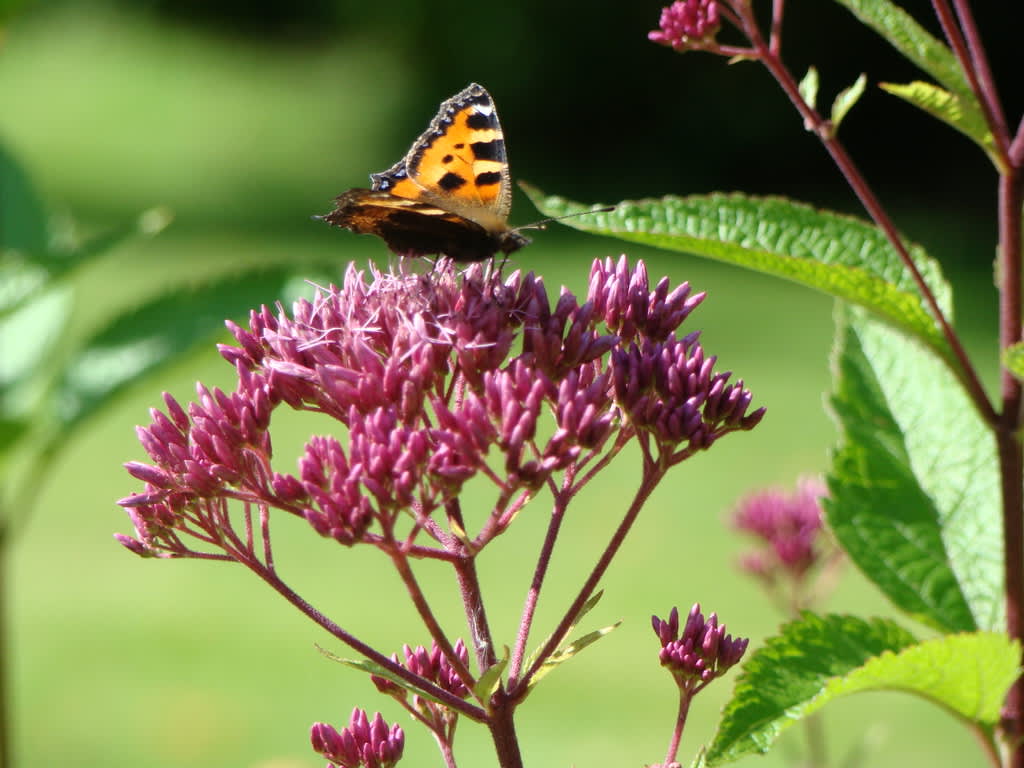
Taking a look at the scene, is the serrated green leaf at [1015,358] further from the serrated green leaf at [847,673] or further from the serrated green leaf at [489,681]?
the serrated green leaf at [489,681]

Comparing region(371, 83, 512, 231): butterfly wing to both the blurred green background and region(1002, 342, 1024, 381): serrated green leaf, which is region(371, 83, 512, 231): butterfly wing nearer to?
the blurred green background

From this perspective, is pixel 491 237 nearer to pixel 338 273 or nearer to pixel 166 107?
pixel 338 273

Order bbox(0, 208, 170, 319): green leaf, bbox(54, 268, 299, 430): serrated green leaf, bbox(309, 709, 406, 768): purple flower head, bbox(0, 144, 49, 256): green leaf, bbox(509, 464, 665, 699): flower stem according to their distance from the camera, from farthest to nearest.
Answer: bbox(0, 144, 49, 256): green leaf → bbox(54, 268, 299, 430): serrated green leaf → bbox(0, 208, 170, 319): green leaf → bbox(309, 709, 406, 768): purple flower head → bbox(509, 464, 665, 699): flower stem

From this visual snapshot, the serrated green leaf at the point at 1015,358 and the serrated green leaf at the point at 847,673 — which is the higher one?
the serrated green leaf at the point at 1015,358

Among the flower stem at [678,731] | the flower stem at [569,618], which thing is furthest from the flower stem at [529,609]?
the flower stem at [678,731]

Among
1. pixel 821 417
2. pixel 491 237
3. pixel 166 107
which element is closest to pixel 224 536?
pixel 491 237

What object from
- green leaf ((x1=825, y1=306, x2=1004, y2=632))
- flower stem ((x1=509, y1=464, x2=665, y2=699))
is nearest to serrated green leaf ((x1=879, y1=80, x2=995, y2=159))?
green leaf ((x1=825, y1=306, x2=1004, y2=632))
